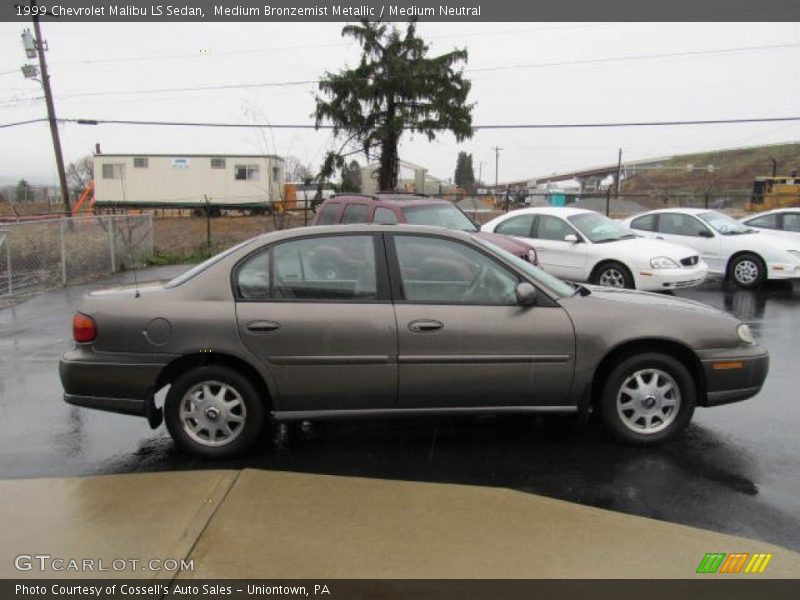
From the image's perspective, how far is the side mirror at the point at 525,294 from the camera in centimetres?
433

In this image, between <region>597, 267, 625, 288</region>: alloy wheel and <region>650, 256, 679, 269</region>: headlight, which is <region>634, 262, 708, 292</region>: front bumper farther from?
<region>597, 267, 625, 288</region>: alloy wheel

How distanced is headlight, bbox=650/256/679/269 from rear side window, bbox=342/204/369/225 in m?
4.62

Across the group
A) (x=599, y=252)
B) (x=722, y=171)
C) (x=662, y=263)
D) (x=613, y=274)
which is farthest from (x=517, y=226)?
(x=722, y=171)

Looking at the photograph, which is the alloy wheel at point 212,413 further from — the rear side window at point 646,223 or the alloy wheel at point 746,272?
the rear side window at point 646,223

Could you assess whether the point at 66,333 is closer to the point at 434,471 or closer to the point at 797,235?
the point at 434,471

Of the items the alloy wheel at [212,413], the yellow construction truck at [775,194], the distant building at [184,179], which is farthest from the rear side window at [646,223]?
the distant building at [184,179]

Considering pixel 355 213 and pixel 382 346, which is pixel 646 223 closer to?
pixel 355 213

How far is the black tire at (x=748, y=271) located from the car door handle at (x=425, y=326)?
9.75m

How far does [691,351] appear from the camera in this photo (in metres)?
4.43

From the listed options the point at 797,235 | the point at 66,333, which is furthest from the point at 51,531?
the point at 797,235

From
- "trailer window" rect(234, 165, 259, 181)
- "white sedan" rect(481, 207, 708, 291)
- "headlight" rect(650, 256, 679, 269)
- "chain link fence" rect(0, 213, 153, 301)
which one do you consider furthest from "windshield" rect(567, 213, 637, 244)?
"trailer window" rect(234, 165, 259, 181)

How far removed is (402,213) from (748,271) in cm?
659
